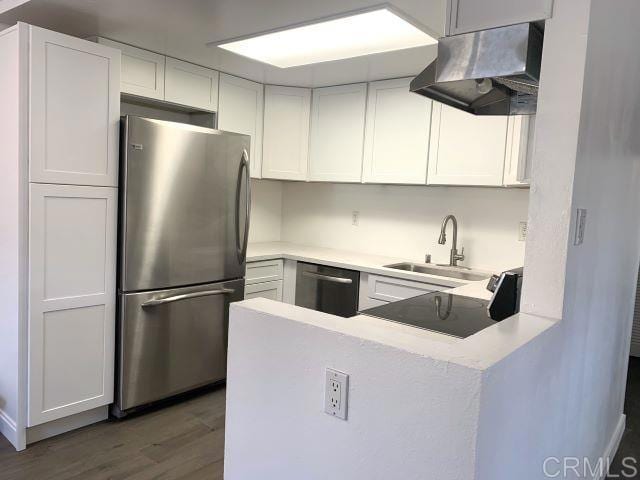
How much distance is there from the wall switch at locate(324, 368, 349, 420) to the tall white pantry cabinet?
1.79m

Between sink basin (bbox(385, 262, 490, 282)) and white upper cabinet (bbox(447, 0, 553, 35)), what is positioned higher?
white upper cabinet (bbox(447, 0, 553, 35))

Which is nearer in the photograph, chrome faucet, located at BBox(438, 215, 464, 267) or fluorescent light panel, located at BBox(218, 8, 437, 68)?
fluorescent light panel, located at BBox(218, 8, 437, 68)

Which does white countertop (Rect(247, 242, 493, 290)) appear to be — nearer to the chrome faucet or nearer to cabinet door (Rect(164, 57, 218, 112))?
the chrome faucet

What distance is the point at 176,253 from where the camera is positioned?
2846mm

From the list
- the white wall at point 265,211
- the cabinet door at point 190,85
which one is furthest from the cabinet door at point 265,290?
the cabinet door at point 190,85

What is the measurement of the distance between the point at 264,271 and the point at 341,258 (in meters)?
0.58

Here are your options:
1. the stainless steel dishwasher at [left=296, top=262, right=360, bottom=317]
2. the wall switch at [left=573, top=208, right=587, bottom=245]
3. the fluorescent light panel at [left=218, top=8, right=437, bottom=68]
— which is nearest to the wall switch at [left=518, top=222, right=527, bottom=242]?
the stainless steel dishwasher at [left=296, top=262, right=360, bottom=317]

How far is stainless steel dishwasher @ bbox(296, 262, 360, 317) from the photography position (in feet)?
11.0

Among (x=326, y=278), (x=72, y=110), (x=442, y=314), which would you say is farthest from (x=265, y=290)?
(x=442, y=314)

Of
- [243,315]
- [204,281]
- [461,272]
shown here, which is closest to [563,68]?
[243,315]

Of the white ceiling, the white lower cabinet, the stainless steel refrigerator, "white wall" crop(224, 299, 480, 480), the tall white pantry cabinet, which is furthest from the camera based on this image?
the white lower cabinet

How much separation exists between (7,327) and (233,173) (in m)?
1.49

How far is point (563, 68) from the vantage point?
4.45ft

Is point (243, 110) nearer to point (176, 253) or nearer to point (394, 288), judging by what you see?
point (176, 253)
